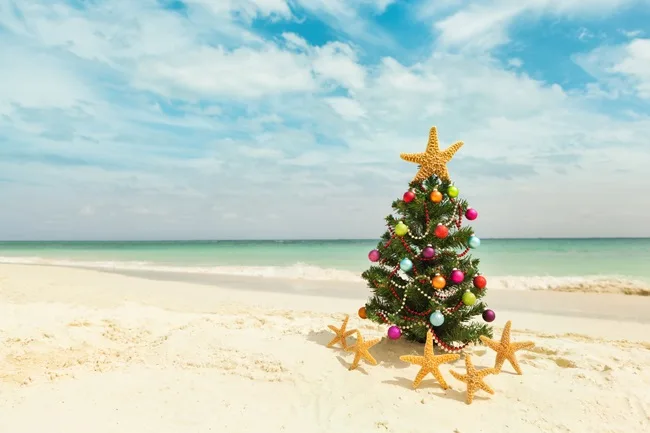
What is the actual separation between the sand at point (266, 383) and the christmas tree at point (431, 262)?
0.47m

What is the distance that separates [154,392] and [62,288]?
9.23 m

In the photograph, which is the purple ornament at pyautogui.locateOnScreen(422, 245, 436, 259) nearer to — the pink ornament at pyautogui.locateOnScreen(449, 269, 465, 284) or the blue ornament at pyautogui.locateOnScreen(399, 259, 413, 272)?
the blue ornament at pyautogui.locateOnScreen(399, 259, 413, 272)

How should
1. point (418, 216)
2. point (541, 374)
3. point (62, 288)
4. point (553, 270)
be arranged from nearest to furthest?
point (541, 374) < point (418, 216) < point (62, 288) < point (553, 270)

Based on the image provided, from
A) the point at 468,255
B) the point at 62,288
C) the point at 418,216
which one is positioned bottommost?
the point at 62,288

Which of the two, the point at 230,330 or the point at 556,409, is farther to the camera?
the point at 230,330

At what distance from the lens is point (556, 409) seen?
4.03 metres

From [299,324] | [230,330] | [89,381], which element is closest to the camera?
[89,381]

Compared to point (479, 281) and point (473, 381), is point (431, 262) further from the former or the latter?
point (473, 381)

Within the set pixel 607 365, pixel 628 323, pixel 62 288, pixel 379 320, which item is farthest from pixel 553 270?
pixel 62 288

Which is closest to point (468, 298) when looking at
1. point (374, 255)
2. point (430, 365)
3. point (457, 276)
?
point (457, 276)

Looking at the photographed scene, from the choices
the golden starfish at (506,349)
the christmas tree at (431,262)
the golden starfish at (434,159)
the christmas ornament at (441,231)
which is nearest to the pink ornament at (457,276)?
the christmas tree at (431,262)

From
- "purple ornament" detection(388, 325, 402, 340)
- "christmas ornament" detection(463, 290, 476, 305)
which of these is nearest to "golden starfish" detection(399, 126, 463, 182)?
"christmas ornament" detection(463, 290, 476, 305)

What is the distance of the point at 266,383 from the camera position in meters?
4.53

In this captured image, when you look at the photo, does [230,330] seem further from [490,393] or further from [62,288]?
[62,288]
